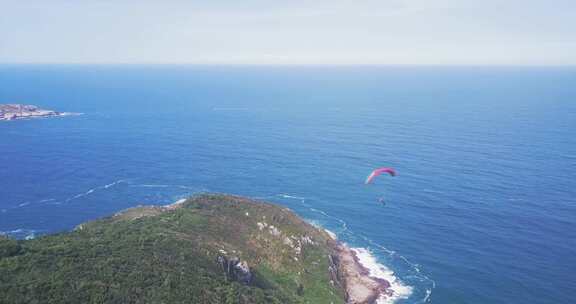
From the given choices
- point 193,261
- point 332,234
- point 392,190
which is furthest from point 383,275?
point 392,190

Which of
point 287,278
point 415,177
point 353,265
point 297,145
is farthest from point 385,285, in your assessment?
point 297,145

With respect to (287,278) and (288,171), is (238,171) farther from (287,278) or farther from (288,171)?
(287,278)

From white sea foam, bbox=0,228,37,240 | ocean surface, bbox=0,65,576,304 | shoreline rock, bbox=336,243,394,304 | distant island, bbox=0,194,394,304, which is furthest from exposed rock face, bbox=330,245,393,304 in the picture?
white sea foam, bbox=0,228,37,240

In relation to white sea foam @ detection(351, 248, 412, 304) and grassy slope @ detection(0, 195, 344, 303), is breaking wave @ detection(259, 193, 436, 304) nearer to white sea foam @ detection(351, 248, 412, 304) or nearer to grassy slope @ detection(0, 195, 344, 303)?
white sea foam @ detection(351, 248, 412, 304)

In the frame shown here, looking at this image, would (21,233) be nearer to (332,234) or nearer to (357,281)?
(332,234)

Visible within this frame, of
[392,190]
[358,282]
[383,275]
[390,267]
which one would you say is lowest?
[358,282]

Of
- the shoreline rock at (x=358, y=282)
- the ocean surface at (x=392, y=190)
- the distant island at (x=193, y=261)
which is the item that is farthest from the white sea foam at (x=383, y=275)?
the distant island at (x=193, y=261)
